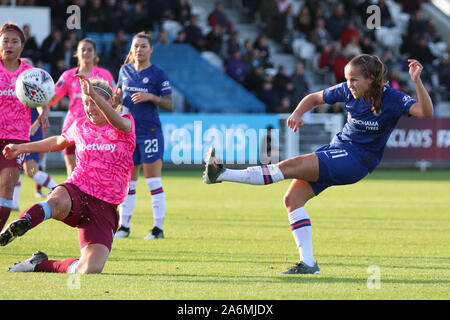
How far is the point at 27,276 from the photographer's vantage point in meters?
7.04

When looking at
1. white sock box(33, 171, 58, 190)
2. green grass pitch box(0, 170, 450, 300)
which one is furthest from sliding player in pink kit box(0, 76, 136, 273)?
white sock box(33, 171, 58, 190)

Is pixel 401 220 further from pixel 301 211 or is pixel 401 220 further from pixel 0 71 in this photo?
pixel 0 71

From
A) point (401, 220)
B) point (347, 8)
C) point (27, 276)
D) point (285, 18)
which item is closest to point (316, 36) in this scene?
point (285, 18)

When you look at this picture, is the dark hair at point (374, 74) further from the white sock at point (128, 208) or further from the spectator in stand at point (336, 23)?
the spectator in stand at point (336, 23)

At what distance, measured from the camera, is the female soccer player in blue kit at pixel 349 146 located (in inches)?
285

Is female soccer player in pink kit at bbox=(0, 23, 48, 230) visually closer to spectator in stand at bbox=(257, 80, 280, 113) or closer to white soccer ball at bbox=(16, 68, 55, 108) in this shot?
white soccer ball at bbox=(16, 68, 55, 108)

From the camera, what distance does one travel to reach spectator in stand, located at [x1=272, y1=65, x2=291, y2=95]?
1040 inches

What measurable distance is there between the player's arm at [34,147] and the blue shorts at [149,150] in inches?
121

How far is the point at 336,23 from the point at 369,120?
77.4 feet

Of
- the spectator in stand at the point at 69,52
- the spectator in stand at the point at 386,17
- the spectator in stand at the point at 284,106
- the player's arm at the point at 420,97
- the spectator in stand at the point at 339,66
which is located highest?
the player's arm at the point at 420,97

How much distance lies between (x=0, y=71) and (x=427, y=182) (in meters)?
14.3

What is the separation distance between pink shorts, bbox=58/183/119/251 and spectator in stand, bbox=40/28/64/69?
15.8 metres

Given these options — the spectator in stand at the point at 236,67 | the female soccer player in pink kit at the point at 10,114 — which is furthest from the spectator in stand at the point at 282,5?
the female soccer player in pink kit at the point at 10,114
